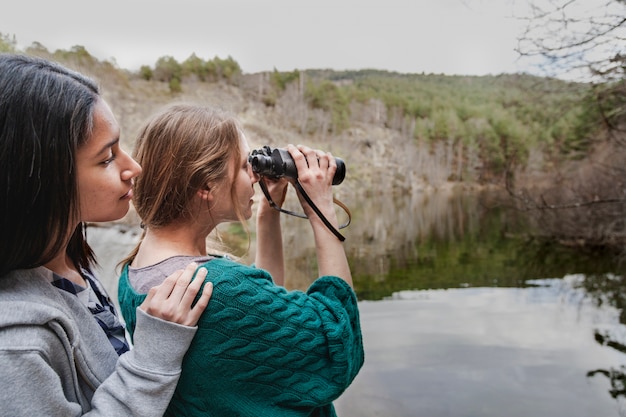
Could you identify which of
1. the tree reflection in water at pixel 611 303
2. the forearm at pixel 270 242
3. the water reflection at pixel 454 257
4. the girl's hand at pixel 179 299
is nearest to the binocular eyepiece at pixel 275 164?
the forearm at pixel 270 242

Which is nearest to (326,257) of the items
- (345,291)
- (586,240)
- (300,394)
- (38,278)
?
(345,291)

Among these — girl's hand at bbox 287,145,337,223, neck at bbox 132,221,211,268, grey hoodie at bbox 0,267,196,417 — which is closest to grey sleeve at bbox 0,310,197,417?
grey hoodie at bbox 0,267,196,417

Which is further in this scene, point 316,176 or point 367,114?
point 367,114

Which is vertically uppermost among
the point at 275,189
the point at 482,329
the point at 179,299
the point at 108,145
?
the point at 108,145

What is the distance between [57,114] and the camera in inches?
30.4

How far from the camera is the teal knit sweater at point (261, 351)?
2.95 ft

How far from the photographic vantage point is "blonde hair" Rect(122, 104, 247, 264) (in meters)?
1.08

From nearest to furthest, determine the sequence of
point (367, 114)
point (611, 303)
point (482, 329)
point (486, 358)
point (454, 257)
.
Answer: point (486, 358), point (482, 329), point (611, 303), point (454, 257), point (367, 114)

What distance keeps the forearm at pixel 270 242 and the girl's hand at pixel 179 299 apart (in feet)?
1.67

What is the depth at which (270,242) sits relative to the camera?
1.40 m

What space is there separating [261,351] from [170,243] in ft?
1.07

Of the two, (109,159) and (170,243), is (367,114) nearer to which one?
(170,243)

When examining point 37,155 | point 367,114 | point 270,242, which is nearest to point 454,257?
point 270,242

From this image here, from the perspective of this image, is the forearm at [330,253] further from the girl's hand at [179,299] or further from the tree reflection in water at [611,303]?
the tree reflection in water at [611,303]
